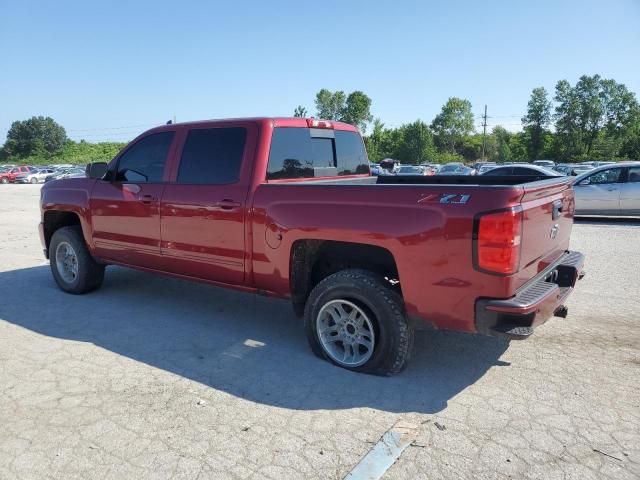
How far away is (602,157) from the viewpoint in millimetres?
69188

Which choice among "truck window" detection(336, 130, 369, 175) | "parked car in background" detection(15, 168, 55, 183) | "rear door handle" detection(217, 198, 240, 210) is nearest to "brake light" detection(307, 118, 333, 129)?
"truck window" detection(336, 130, 369, 175)

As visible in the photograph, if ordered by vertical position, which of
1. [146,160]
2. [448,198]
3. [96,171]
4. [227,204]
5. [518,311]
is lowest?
[518,311]

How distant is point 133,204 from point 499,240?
3679 mm

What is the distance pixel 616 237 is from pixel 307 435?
937cm

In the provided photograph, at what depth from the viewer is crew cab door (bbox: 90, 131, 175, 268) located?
494 cm

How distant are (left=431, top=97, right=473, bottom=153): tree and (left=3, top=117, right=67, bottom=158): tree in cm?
7746

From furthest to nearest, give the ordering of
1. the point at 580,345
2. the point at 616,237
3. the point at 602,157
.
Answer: the point at 602,157 → the point at 616,237 → the point at 580,345

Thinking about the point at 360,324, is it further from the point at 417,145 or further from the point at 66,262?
the point at 417,145

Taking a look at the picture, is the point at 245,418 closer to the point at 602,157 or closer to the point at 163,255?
the point at 163,255

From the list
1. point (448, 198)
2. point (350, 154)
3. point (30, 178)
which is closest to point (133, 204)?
point (350, 154)

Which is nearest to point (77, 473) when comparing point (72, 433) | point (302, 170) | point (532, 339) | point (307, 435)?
point (72, 433)

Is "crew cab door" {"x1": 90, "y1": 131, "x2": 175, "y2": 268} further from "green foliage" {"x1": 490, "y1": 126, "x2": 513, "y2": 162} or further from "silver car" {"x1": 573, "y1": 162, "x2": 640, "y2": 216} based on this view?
"green foliage" {"x1": 490, "y1": 126, "x2": 513, "y2": 162}

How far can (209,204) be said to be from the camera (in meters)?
4.38

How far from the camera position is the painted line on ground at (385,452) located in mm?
2584
